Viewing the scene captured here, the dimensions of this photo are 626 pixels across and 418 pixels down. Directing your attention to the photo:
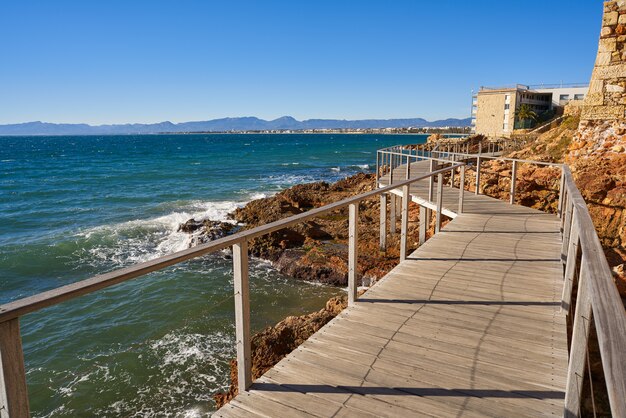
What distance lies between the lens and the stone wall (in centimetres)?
1230

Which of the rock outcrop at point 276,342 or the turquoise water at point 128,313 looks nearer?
the rock outcrop at point 276,342

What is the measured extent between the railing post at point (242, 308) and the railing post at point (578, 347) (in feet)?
6.55

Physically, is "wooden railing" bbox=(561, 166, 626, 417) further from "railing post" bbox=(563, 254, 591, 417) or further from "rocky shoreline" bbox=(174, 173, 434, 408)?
"rocky shoreline" bbox=(174, 173, 434, 408)

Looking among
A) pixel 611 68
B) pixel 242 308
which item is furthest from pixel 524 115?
pixel 242 308

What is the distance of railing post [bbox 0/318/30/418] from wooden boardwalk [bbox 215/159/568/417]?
1.35 metres

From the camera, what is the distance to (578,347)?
2.44 meters

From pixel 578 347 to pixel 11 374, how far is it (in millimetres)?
2788

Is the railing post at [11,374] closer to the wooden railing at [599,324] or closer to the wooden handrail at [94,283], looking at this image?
the wooden handrail at [94,283]

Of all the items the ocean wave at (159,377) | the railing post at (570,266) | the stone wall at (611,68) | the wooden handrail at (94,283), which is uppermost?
the stone wall at (611,68)

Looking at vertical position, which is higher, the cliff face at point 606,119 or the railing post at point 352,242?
the cliff face at point 606,119

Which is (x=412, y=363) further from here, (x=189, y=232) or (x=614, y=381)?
(x=189, y=232)

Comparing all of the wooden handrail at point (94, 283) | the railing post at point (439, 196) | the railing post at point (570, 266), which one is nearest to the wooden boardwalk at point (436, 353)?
the railing post at point (570, 266)

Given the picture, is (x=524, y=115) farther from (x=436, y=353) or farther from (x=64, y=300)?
(x=64, y=300)

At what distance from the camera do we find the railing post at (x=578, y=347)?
2.24 meters
